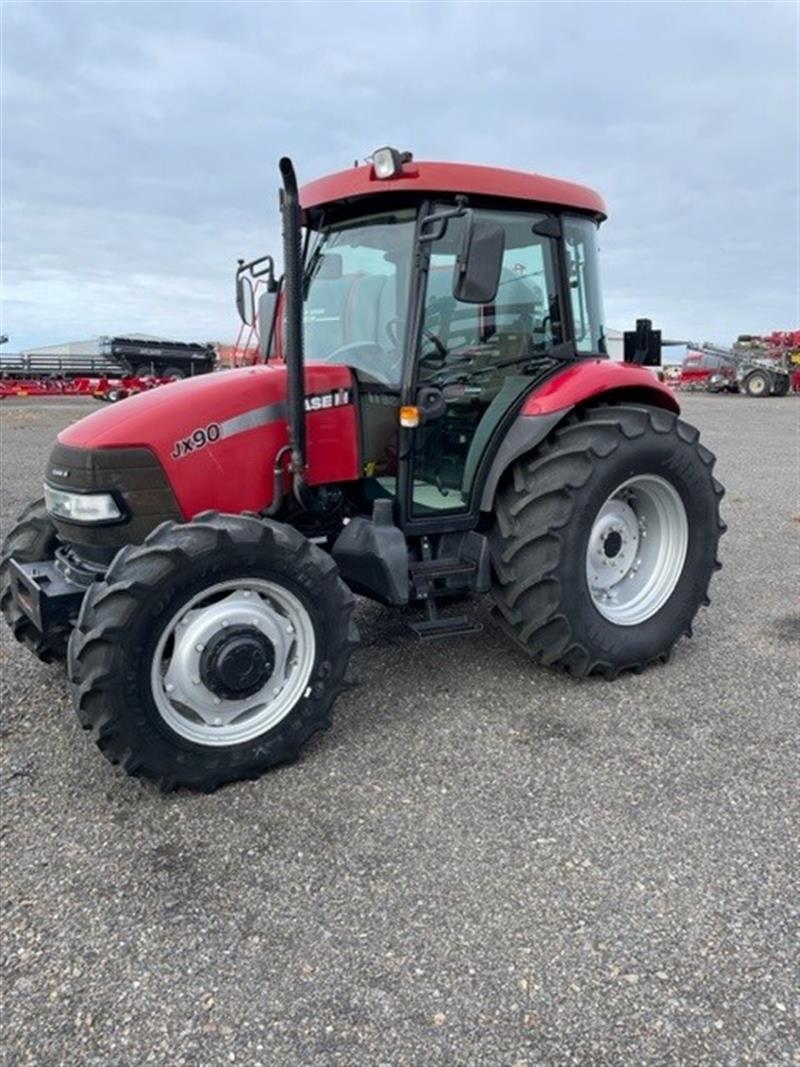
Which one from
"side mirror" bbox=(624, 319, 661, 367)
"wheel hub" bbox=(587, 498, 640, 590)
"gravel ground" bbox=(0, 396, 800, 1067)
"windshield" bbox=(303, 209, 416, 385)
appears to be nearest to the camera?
"gravel ground" bbox=(0, 396, 800, 1067)

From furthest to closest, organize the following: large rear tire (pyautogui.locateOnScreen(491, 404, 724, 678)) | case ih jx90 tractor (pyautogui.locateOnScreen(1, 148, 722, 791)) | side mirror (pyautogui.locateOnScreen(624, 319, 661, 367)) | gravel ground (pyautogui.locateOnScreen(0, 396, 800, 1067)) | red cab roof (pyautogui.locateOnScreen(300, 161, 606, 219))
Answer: side mirror (pyautogui.locateOnScreen(624, 319, 661, 367)) < large rear tire (pyautogui.locateOnScreen(491, 404, 724, 678)) < red cab roof (pyautogui.locateOnScreen(300, 161, 606, 219)) < case ih jx90 tractor (pyautogui.locateOnScreen(1, 148, 722, 791)) < gravel ground (pyautogui.locateOnScreen(0, 396, 800, 1067))

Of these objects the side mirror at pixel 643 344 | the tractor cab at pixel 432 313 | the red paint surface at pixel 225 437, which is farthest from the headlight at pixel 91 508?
the side mirror at pixel 643 344

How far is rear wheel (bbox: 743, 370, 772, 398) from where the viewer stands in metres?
25.7

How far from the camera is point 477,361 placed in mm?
3613

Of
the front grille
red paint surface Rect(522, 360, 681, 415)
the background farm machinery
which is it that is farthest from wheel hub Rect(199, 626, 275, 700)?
the background farm machinery

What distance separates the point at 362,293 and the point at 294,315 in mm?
694

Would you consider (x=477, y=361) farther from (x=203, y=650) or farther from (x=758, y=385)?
(x=758, y=385)

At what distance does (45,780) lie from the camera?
288 centimetres

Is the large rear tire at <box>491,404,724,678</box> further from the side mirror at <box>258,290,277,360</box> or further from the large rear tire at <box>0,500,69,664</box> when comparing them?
the large rear tire at <box>0,500,69,664</box>

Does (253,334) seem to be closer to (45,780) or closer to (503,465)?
(503,465)

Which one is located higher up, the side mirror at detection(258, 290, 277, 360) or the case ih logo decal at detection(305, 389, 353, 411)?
the side mirror at detection(258, 290, 277, 360)

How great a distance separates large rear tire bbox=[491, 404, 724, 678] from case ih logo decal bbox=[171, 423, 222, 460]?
1310mm

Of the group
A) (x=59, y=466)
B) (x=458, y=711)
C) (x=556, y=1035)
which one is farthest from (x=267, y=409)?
(x=556, y=1035)

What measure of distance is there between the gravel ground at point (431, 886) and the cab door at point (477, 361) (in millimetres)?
956
